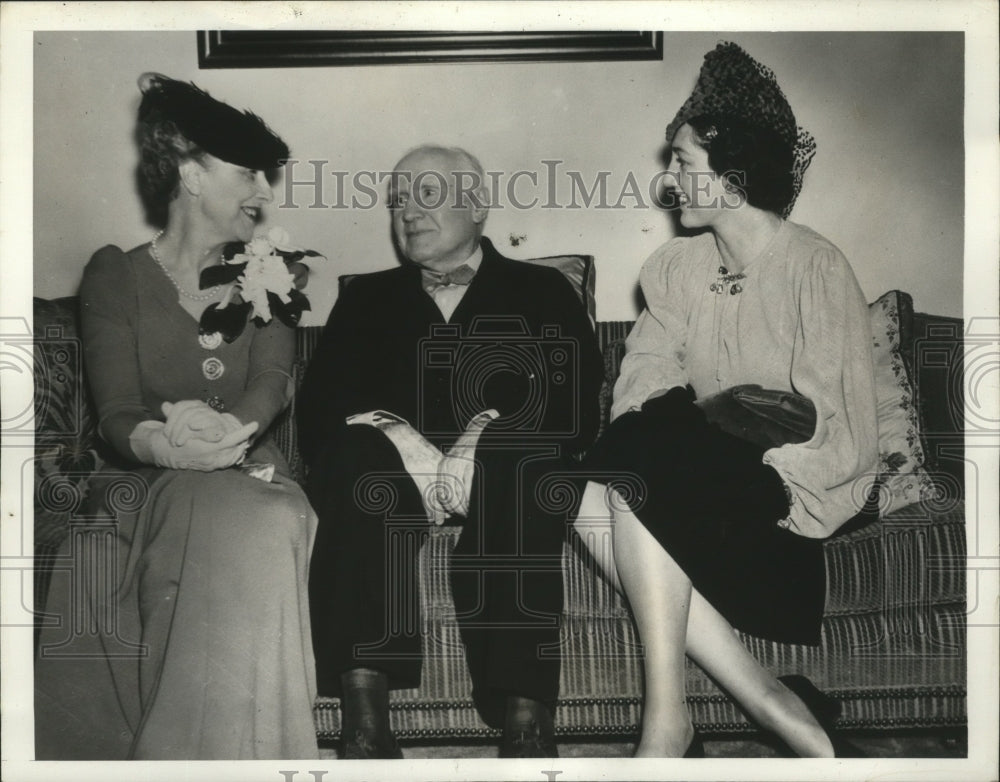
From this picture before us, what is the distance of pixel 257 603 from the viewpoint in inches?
105

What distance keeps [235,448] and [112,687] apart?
2.30 ft

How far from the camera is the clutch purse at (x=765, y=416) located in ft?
8.95

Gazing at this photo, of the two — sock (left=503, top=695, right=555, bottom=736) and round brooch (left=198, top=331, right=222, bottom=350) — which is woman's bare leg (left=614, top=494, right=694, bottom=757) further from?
round brooch (left=198, top=331, right=222, bottom=350)

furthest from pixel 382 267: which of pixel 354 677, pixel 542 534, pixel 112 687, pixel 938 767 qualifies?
pixel 938 767

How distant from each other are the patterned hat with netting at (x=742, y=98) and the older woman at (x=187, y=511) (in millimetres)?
1172

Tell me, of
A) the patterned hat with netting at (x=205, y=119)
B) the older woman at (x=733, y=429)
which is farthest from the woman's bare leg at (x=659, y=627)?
the patterned hat with netting at (x=205, y=119)

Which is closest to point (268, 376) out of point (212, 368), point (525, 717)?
point (212, 368)

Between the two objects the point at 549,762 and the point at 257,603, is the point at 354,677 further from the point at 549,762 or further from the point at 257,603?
the point at 549,762

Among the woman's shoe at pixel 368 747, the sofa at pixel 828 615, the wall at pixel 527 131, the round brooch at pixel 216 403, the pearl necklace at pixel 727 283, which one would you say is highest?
the wall at pixel 527 131

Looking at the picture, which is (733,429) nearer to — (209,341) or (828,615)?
(828,615)

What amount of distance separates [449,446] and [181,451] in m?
0.71

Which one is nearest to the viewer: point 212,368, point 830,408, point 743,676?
point 743,676

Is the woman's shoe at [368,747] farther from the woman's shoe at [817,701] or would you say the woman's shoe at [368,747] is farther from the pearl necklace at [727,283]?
the pearl necklace at [727,283]

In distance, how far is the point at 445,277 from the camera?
2.93 metres
